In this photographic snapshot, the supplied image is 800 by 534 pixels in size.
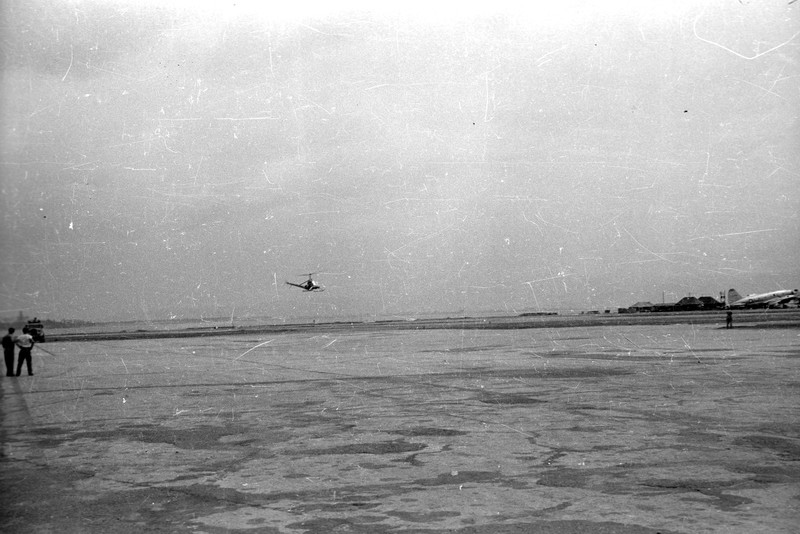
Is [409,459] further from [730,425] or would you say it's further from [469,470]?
[730,425]

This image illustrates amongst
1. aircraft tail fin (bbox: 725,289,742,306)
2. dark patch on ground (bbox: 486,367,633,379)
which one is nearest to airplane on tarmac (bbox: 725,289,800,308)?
aircraft tail fin (bbox: 725,289,742,306)

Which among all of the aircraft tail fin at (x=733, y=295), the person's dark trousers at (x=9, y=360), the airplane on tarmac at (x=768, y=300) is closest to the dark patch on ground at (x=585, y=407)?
the person's dark trousers at (x=9, y=360)

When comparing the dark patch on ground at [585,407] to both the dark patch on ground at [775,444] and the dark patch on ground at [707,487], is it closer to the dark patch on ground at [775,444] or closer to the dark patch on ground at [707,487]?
the dark patch on ground at [775,444]

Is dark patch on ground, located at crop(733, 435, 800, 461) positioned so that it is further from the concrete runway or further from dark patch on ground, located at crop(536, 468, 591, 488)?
dark patch on ground, located at crop(536, 468, 591, 488)

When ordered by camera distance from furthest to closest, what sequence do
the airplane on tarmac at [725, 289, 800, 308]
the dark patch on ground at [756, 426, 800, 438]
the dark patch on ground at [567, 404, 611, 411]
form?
1. the airplane on tarmac at [725, 289, 800, 308]
2. the dark patch on ground at [567, 404, 611, 411]
3. the dark patch on ground at [756, 426, 800, 438]

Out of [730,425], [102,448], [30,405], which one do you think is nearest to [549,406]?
[730,425]

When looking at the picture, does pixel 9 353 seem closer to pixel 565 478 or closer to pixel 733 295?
pixel 565 478
